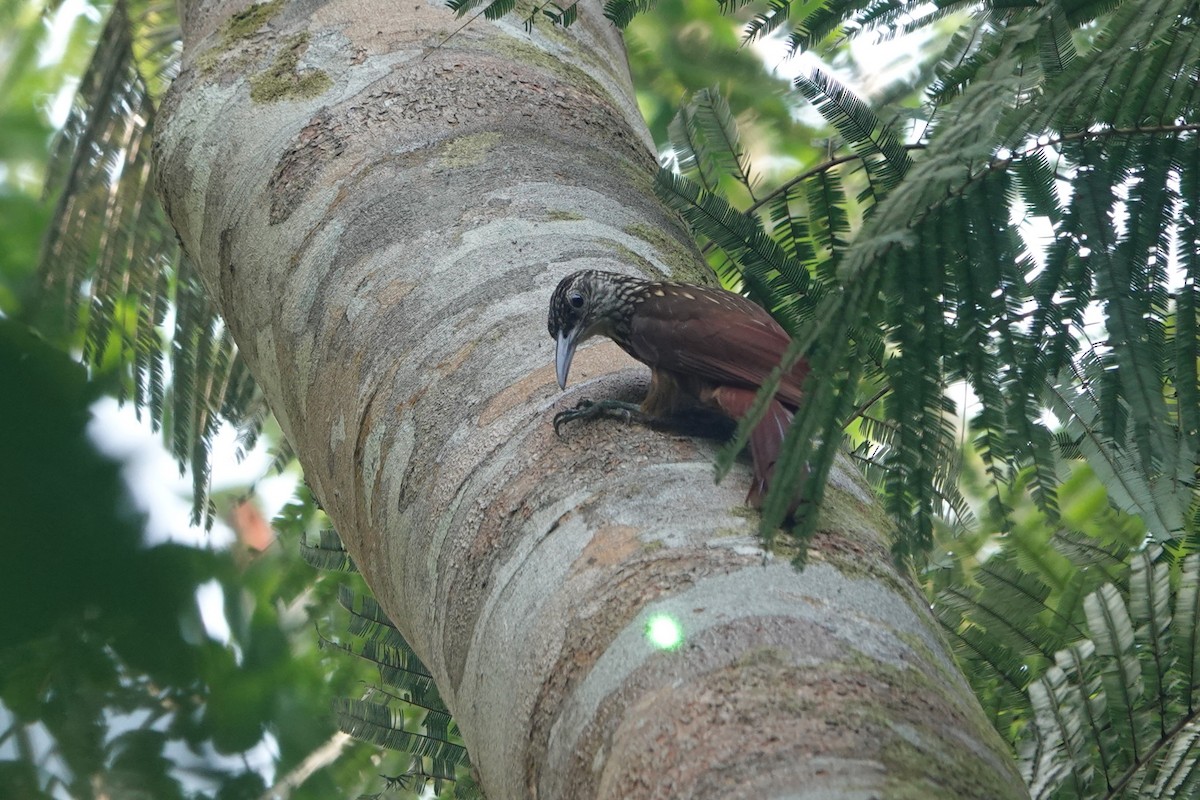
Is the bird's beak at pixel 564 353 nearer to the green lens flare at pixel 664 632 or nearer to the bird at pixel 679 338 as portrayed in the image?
the bird at pixel 679 338

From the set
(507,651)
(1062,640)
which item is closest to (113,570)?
(507,651)

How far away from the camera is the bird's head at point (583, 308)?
1.92 meters

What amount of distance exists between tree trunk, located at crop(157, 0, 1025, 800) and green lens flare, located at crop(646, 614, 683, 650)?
11mm

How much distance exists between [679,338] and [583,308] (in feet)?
0.57

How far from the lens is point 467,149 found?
236 cm

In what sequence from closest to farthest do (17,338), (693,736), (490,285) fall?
(693,736) → (490,285) → (17,338)

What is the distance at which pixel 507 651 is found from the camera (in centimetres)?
155

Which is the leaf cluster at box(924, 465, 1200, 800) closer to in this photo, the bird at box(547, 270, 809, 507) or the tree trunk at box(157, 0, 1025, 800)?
the bird at box(547, 270, 809, 507)

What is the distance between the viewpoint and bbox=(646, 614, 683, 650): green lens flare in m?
1.32

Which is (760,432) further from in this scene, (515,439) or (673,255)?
(673,255)

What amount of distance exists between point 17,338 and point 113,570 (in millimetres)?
935

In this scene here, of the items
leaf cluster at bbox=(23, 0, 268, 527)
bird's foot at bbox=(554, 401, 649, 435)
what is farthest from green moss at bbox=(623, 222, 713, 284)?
leaf cluster at bbox=(23, 0, 268, 527)

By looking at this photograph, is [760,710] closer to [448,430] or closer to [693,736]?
[693,736]

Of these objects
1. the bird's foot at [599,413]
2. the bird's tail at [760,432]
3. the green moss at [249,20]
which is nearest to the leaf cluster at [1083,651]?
the bird's tail at [760,432]
